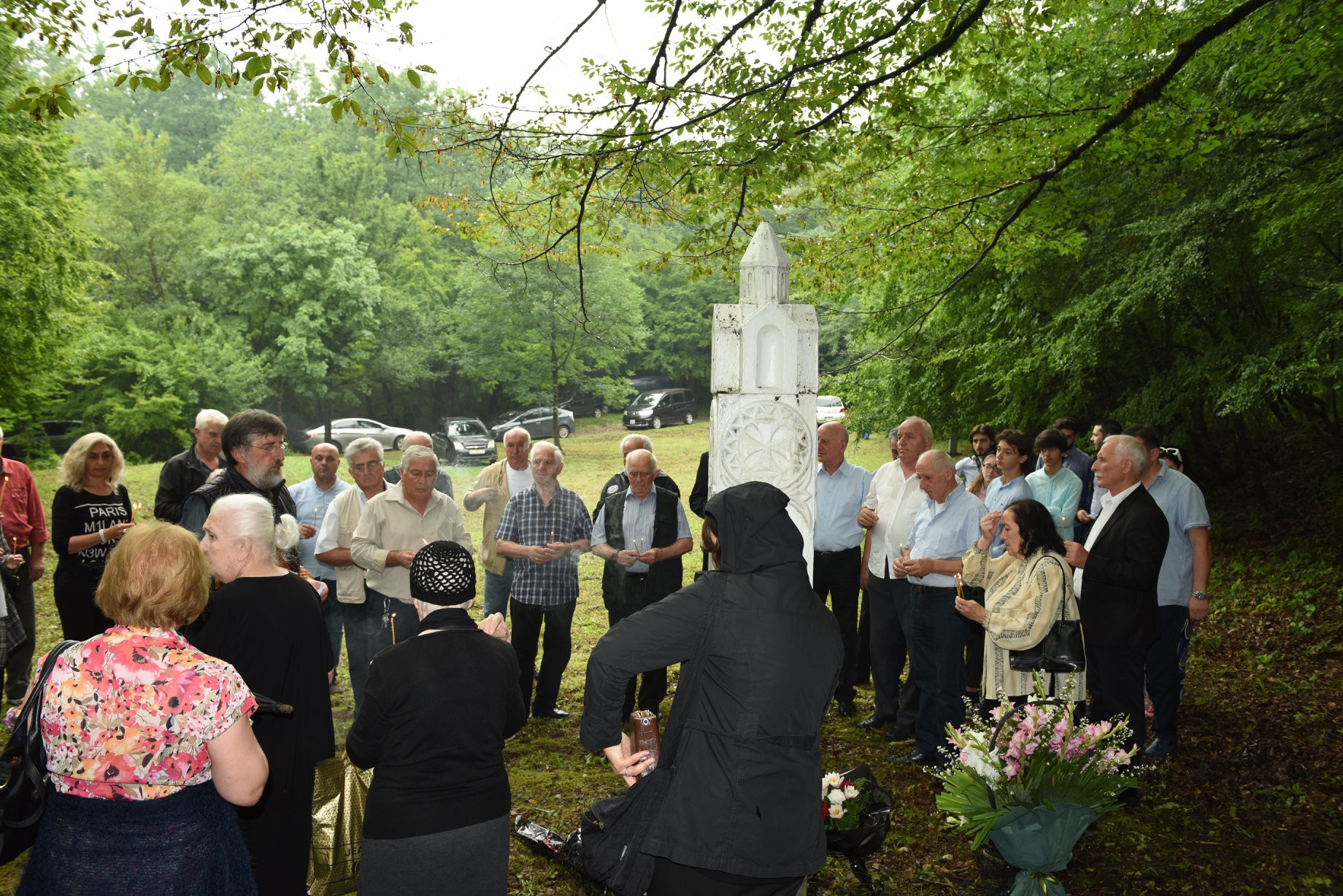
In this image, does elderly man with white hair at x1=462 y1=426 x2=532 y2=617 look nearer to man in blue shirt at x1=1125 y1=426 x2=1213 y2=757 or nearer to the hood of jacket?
the hood of jacket

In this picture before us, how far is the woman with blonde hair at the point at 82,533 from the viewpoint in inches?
229

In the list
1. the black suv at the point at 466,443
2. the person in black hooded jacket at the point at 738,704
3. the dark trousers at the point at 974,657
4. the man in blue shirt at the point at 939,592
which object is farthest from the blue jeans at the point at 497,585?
the black suv at the point at 466,443

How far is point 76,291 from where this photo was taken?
15805 mm

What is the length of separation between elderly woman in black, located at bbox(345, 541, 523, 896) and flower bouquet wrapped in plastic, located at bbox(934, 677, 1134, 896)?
6.94ft

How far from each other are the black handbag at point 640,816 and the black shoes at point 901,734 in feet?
12.9

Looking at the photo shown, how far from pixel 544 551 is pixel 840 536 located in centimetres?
217

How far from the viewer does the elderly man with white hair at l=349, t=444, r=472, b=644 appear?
545cm

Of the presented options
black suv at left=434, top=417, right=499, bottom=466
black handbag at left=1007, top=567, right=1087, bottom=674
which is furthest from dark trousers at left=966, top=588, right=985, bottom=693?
black suv at left=434, top=417, right=499, bottom=466

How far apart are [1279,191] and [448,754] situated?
789 centimetres

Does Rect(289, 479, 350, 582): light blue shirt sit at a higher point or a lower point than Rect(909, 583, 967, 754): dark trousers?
higher

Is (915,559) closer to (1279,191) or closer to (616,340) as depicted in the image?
(1279,191)

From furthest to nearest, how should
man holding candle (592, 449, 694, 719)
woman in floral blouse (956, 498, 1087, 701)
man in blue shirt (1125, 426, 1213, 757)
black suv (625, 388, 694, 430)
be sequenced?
black suv (625, 388, 694, 430) → man holding candle (592, 449, 694, 719) → man in blue shirt (1125, 426, 1213, 757) → woman in floral blouse (956, 498, 1087, 701)

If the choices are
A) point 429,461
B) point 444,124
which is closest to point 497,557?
point 429,461

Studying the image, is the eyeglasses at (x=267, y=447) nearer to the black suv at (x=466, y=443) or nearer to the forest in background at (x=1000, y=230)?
the forest in background at (x=1000, y=230)
